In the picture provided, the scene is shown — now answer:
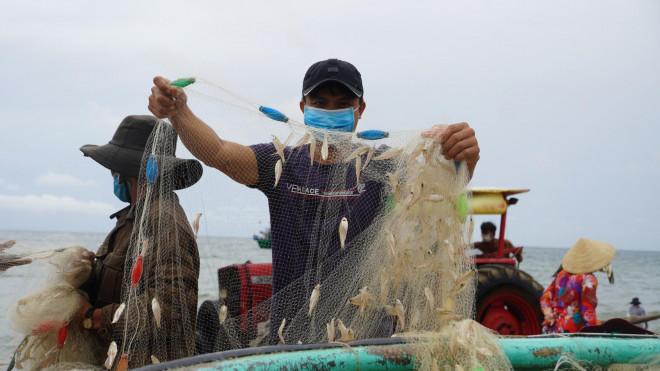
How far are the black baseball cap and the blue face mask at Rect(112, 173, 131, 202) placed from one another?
1.27 metres

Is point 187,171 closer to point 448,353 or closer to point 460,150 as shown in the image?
point 460,150

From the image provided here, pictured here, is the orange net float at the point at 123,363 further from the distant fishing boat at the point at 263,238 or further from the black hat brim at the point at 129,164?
the black hat brim at the point at 129,164

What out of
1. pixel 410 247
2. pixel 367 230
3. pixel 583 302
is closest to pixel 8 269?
pixel 367 230

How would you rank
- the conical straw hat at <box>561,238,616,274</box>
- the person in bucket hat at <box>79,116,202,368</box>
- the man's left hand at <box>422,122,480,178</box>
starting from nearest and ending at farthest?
1. the man's left hand at <box>422,122,480,178</box>
2. the person in bucket hat at <box>79,116,202,368</box>
3. the conical straw hat at <box>561,238,616,274</box>

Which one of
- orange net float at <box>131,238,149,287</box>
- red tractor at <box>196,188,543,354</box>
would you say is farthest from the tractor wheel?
orange net float at <box>131,238,149,287</box>

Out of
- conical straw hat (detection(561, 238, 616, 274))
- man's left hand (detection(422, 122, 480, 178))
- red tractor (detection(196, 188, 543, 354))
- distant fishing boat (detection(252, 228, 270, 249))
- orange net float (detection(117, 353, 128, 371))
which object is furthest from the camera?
red tractor (detection(196, 188, 543, 354))

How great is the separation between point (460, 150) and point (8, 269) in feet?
8.50

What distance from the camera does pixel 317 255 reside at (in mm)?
2926

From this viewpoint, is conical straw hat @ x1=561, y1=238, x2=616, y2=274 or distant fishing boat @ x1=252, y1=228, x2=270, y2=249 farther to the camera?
conical straw hat @ x1=561, y1=238, x2=616, y2=274

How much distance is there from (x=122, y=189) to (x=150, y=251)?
2.09 ft

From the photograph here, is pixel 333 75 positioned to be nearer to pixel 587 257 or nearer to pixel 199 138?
pixel 199 138

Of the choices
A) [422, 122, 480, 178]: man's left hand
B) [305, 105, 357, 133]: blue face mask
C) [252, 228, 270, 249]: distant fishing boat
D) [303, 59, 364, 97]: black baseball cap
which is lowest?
[252, 228, 270, 249]: distant fishing boat

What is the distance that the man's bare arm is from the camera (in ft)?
9.02

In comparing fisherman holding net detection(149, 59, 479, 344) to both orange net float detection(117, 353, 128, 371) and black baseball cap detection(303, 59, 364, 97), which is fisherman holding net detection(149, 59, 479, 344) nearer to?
black baseball cap detection(303, 59, 364, 97)
